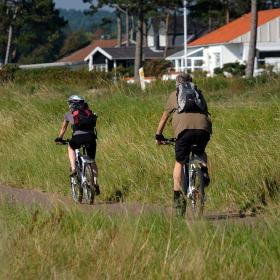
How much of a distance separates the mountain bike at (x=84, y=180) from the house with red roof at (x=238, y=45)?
47.6 m

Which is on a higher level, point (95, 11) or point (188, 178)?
point (95, 11)

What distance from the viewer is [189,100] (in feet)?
31.9

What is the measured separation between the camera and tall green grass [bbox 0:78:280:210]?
1085 centimetres

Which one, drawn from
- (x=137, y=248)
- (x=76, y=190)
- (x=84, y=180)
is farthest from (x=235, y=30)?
(x=137, y=248)

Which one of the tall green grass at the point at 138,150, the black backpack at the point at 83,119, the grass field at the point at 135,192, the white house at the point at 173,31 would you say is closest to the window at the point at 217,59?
the white house at the point at 173,31

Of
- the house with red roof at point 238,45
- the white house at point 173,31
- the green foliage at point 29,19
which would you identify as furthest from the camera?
the white house at point 173,31

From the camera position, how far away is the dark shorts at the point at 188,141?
32.1ft

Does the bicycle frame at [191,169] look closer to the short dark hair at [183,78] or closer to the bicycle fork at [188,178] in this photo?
the bicycle fork at [188,178]

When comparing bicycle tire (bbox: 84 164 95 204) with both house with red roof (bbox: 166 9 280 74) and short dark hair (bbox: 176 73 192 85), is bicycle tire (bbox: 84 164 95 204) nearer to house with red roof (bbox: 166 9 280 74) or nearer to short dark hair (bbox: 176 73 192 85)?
short dark hair (bbox: 176 73 192 85)

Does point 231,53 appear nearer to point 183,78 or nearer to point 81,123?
point 81,123

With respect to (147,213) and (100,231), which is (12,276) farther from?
(147,213)

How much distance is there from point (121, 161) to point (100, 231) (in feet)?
16.7

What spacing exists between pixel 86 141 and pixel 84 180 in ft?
1.70

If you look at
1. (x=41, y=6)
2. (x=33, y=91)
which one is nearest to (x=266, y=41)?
(x=41, y=6)
